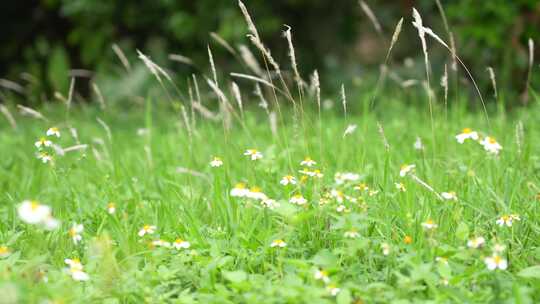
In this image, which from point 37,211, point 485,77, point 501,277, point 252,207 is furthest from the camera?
point 485,77

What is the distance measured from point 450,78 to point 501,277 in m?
4.66

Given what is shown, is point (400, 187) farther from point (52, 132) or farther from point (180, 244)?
point (52, 132)

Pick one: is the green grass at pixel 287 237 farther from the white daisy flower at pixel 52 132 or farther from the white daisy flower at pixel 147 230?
the white daisy flower at pixel 52 132

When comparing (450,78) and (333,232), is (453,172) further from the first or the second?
(450,78)

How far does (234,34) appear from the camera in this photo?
6492mm

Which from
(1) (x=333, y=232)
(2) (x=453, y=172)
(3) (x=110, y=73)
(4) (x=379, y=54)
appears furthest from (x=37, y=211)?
(4) (x=379, y=54)

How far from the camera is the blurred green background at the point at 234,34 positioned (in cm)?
599

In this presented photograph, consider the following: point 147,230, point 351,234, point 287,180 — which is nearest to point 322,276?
point 351,234

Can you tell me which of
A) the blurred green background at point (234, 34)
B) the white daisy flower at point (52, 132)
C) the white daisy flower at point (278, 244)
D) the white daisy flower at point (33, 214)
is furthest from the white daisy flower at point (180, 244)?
the blurred green background at point (234, 34)

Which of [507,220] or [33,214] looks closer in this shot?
[33,214]

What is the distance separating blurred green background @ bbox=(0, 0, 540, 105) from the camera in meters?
5.99

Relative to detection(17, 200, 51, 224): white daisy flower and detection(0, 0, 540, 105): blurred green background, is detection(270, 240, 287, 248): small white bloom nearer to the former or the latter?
detection(17, 200, 51, 224): white daisy flower

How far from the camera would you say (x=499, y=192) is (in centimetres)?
279

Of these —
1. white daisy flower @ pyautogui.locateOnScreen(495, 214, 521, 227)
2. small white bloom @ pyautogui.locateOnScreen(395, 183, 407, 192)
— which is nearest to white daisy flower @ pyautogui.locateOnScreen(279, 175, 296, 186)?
small white bloom @ pyautogui.locateOnScreen(395, 183, 407, 192)
